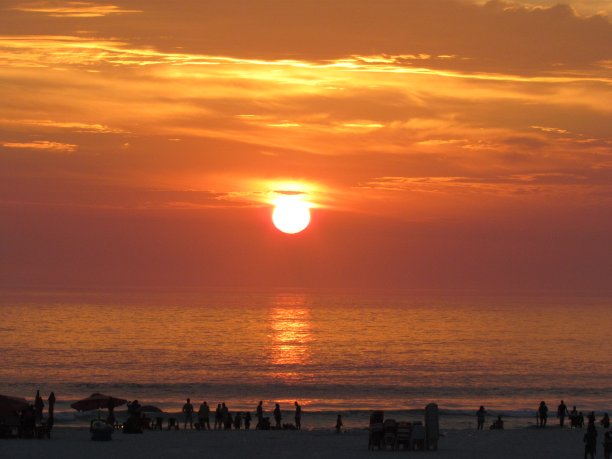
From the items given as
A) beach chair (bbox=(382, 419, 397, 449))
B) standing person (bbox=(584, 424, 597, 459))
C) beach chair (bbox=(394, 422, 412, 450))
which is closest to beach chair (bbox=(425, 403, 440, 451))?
beach chair (bbox=(394, 422, 412, 450))

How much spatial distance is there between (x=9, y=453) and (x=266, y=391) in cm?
3681

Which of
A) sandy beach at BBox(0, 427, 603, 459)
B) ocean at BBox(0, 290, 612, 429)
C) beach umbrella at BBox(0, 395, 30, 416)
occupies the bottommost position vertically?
sandy beach at BBox(0, 427, 603, 459)

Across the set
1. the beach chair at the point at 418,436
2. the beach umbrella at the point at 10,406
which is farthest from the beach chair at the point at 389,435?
the beach umbrella at the point at 10,406

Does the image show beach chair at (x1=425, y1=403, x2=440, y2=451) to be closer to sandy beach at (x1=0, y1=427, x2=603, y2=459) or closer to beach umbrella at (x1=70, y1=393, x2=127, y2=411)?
sandy beach at (x1=0, y1=427, x2=603, y2=459)

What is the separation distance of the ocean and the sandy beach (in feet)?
38.7

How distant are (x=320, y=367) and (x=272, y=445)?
156 ft

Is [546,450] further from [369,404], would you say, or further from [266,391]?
[266,391]

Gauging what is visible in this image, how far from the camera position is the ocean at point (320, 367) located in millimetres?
55625

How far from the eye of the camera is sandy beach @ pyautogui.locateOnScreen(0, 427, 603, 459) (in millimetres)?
26844

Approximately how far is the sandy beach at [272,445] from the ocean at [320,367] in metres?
11.8

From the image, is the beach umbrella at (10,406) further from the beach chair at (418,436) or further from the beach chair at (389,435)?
the beach chair at (418,436)

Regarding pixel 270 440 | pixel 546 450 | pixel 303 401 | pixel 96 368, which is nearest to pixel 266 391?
pixel 303 401

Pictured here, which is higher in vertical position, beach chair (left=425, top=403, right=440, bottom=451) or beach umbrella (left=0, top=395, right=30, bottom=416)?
beach umbrella (left=0, top=395, right=30, bottom=416)

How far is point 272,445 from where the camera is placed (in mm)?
29750
